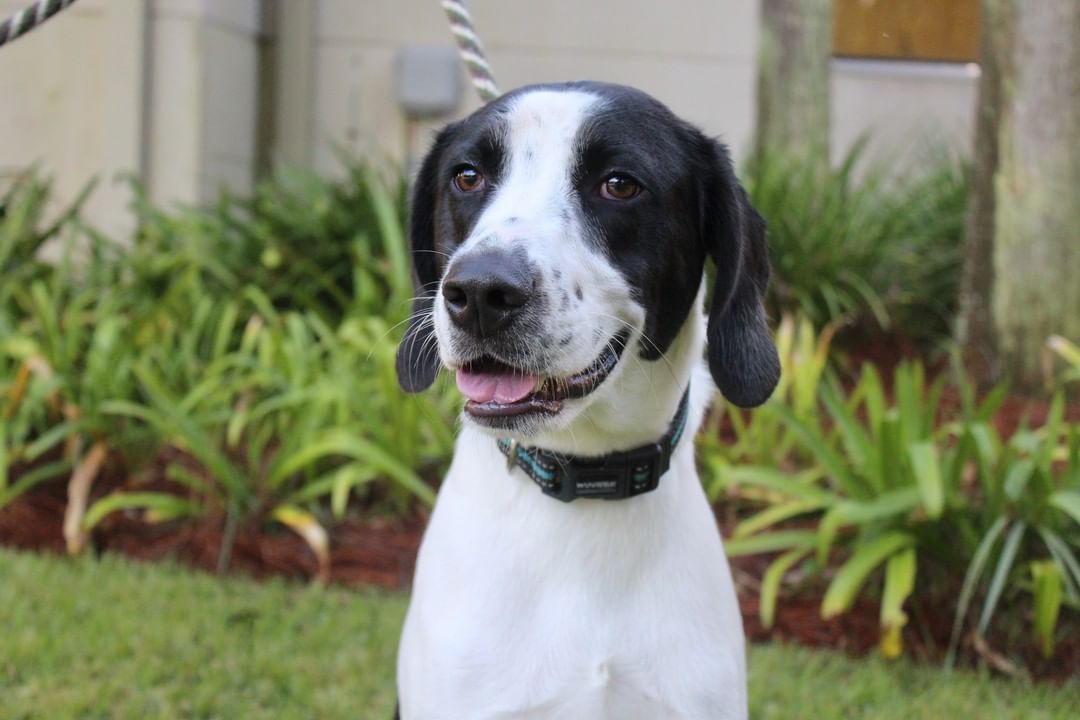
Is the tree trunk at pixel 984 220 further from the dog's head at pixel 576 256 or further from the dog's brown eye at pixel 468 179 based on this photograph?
the dog's brown eye at pixel 468 179

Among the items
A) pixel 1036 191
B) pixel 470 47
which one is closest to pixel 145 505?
pixel 470 47

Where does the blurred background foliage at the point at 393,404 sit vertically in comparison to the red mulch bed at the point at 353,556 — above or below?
above

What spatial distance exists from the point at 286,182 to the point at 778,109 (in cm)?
272

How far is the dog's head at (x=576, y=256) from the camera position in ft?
6.37

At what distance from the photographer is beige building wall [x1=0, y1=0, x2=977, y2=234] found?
6.73 metres

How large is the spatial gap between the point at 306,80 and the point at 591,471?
20.8ft

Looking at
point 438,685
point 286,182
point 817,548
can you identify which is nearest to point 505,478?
point 438,685

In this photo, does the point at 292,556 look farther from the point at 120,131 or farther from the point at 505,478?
the point at 120,131

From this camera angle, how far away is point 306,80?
793 cm

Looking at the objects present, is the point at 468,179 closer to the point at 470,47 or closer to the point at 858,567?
the point at 470,47

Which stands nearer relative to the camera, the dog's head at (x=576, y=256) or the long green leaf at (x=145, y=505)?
the dog's head at (x=576, y=256)

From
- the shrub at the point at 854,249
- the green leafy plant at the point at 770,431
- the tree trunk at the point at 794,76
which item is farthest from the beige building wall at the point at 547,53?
the green leafy plant at the point at 770,431

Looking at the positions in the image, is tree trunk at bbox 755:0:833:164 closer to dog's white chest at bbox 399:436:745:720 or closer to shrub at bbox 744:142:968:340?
shrub at bbox 744:142:968:340

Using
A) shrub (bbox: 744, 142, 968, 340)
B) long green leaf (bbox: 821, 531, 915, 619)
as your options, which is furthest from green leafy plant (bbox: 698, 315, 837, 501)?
shrub (bbox: 744, 142, 968, 340)
